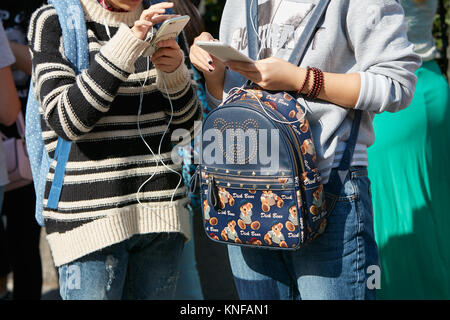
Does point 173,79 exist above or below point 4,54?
above

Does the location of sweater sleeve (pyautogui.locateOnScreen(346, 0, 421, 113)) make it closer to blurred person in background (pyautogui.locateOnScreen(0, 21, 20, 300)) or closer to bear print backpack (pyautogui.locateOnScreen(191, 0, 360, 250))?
bear print backpack (pyautogui.locateOnScreen(191, 0, 360, 250))

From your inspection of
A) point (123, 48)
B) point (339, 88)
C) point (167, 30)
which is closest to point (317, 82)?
point (339, 88)

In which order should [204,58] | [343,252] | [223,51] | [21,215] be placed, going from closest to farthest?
[223,51], [343,252], [204,58], [21,215]

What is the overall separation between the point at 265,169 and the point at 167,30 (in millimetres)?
489

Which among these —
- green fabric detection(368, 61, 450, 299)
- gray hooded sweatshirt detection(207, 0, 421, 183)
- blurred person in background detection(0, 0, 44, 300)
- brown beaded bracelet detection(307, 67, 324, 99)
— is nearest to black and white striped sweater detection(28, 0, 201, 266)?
gray hooded sweatshirt detection(207, 0, 421, 183)

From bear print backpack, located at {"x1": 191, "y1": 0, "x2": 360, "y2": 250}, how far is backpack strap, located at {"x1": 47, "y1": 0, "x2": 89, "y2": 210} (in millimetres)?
474

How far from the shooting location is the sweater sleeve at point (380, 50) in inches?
65.4

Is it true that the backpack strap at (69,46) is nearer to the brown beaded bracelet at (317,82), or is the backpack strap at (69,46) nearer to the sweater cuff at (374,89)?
the brown beaded bracelet at (317,82)

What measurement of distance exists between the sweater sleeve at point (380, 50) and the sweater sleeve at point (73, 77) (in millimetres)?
601

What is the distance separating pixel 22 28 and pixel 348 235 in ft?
7.37

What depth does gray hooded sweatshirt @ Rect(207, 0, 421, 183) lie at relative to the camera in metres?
1.67

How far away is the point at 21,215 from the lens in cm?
330

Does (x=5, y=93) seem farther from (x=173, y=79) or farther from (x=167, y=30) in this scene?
(x=167, y=30)

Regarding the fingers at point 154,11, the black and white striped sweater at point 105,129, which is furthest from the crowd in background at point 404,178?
the fingers at point 154,11
